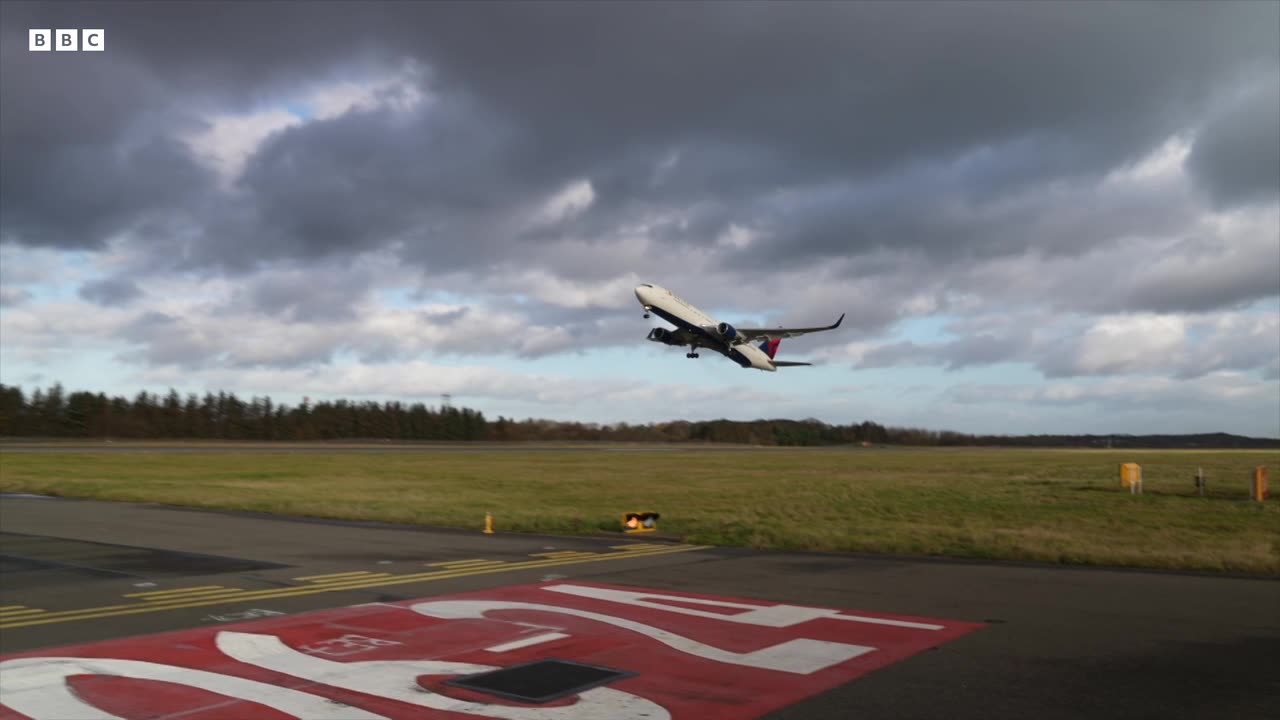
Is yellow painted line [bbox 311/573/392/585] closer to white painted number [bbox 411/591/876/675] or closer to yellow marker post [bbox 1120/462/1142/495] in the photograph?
white painted number [bbox 411/591/876/675]

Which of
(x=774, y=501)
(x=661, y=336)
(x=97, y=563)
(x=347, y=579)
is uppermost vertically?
(x=661, y=336)

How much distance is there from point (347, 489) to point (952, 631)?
123 feet

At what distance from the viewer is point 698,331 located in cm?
3950

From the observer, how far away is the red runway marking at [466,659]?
9.04 metres

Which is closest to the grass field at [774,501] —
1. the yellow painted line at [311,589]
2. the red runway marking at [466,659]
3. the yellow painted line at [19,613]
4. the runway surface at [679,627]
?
the runway surface at [679,627]

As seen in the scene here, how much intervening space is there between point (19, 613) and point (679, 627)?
402 inches

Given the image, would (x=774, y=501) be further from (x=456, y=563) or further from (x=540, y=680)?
(x=540, y=680)

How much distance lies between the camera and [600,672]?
1040cm

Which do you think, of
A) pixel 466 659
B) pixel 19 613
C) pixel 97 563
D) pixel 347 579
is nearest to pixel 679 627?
pixel 466 659

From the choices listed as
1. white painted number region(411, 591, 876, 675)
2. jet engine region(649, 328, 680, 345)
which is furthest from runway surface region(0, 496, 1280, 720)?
jet engine region(649, 328, 680, 345)

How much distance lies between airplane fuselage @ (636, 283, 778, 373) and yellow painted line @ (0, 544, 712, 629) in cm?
1814

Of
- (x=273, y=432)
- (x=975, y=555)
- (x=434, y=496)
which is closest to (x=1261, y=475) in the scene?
(x=975, y=555)

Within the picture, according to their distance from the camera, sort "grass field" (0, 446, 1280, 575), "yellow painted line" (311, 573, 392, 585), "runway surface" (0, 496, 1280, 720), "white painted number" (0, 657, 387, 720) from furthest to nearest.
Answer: "grass field" (0, 446, 1280, 575) < "yellow painted line" (311, 573, 392, 585) < "runway surface" (0, 496, 1280, 720) < "white painted number" (0, 657, 387, 720)

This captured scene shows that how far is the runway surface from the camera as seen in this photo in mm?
9430
